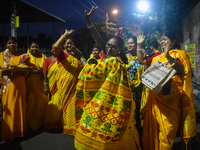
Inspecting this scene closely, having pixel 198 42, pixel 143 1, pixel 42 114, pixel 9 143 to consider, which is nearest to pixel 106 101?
pixel 9 143

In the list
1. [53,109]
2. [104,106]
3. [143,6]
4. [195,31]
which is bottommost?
[53,109]

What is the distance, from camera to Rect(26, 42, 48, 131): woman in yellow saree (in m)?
3.92

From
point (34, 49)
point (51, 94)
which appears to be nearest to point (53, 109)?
point (51, 94)

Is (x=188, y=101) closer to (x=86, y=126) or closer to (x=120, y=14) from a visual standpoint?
(x=86, y=126)

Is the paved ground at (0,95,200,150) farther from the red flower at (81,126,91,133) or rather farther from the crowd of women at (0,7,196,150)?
the red flower at (81,126,91,133)

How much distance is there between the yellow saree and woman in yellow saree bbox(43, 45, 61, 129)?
247 mm

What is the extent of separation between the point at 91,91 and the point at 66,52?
1.89 m

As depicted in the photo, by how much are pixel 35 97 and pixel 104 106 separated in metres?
2.67

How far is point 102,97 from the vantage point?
6.47 feet

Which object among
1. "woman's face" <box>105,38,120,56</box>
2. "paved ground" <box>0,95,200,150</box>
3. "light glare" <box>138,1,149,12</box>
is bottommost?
"paved ground" <box>0,95,200,150</box>

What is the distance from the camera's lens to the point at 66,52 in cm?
374

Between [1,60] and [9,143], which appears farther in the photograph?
[1,60]

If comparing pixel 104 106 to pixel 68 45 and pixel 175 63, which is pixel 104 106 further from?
pixel 68 45

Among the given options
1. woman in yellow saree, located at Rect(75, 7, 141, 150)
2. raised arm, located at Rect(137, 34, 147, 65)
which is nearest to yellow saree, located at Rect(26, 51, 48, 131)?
woman in yellow saree, located at Rect(75, 7, 141, 150)
